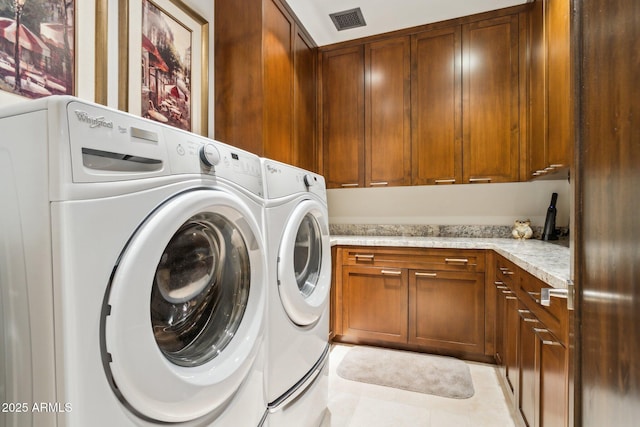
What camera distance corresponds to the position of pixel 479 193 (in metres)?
2.81

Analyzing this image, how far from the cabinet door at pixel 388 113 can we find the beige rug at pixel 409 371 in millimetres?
1438

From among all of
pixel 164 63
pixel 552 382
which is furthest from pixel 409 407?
pixel 164 63

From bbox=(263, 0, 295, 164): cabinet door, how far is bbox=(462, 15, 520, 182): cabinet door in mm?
1461

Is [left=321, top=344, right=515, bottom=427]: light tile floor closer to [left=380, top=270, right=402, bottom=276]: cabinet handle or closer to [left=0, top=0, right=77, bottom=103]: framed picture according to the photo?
[left=380, top=270, right=402, bottom=276]: cabinet handle

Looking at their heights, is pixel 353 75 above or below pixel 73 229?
above

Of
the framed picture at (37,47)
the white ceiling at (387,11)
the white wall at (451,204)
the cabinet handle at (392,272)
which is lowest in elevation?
the cabinet handle at (392,272)

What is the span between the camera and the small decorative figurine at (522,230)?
252 centimetres

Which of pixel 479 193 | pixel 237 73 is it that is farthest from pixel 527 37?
pixel 237 73

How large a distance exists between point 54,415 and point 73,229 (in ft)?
1.03

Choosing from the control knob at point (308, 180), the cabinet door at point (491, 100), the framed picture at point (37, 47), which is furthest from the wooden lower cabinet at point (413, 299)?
the framed picture at point (37, 47)

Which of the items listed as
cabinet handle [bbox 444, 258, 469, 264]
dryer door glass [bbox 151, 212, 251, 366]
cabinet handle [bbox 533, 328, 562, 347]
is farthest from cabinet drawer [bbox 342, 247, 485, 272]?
dryer door glass [bbox 151, 212, 251, 366]

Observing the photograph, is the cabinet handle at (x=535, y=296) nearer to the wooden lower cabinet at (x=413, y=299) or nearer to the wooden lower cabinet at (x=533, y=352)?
the wooden lower cabinet at (x=533, y=352)

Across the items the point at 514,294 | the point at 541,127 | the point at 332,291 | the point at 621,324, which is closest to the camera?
the point at 621,324

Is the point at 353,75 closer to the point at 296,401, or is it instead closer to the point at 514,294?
the point at 514,294
